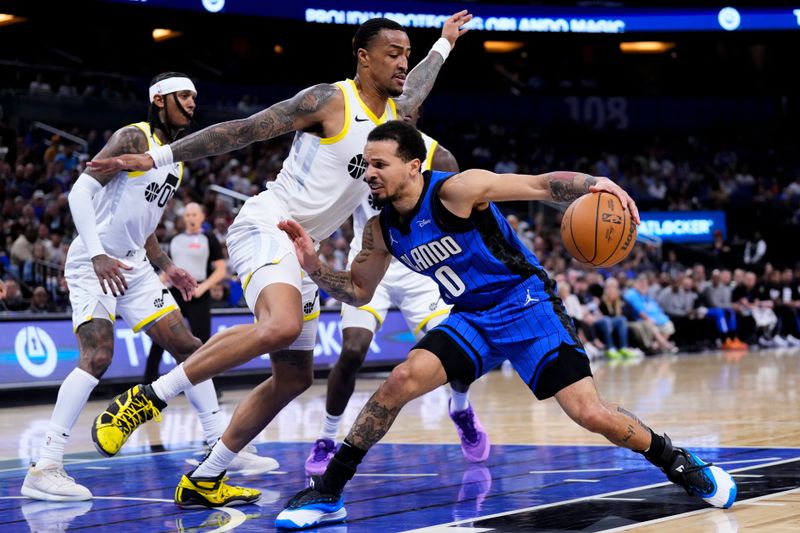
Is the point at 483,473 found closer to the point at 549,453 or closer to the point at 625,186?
the point at 549,453

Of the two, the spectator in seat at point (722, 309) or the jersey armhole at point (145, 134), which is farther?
the spectator in seat at point (722, 309)

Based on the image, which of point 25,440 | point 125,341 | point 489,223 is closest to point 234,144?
point 489,223

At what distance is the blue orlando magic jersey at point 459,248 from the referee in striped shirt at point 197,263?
575 centimetres

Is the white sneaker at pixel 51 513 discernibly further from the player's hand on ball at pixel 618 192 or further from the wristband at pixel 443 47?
the wristband at pixel 443 47

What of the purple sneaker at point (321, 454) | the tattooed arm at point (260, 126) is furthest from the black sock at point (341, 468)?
the purple sneaker at point (321, 454)

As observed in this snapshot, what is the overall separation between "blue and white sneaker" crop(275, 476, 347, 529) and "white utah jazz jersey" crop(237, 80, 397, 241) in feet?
4.99

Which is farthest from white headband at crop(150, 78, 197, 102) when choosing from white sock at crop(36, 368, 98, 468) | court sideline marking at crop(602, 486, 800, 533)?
court sideline marking at crop(602, 486, 800, 533)

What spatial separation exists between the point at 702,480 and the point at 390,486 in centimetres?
174

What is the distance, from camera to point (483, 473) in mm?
6355

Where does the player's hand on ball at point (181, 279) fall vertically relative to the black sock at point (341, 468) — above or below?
above

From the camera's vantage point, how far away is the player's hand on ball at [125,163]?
5.25 meters

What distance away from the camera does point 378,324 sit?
772 centimetres

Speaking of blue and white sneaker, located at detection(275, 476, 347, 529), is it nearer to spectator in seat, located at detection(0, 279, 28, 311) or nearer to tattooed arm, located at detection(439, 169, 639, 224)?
tattooed arm, located at detection(439, 169, 639, 224)

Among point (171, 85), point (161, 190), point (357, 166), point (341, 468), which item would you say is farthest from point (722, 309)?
point (341, 468)
